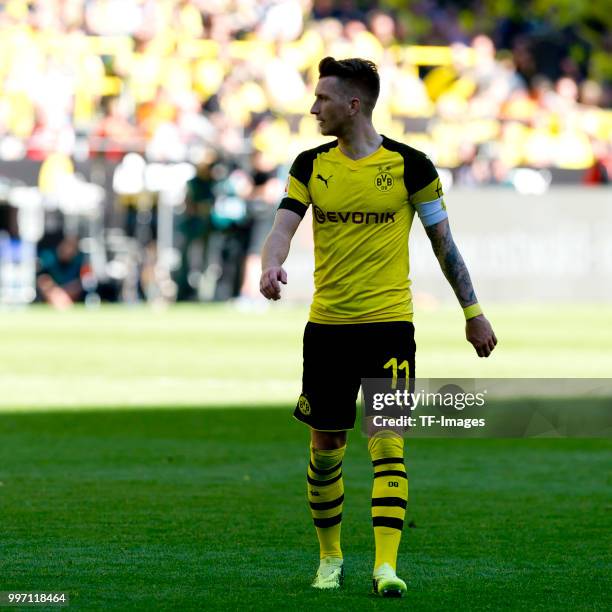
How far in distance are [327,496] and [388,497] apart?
0.37 metres

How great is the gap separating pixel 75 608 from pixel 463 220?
71.4ft

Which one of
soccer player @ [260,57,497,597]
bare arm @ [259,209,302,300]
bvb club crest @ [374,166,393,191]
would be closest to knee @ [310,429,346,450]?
soccer player @ [260,57,497,597]

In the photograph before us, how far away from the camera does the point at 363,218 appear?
5793 millimetres

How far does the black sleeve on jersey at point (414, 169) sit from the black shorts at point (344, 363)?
50cm

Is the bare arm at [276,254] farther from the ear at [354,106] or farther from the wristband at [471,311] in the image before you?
the wristband at [471,311]

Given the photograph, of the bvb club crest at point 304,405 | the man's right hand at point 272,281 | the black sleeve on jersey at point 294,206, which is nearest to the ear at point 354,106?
the black sleeve on jersey at point 294,206

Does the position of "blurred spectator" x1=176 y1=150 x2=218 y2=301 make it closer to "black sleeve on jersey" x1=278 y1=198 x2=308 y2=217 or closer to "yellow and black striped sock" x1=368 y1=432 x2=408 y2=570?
"black sleeve on jersey" x1=278 y1=198 x2=308 y2=217

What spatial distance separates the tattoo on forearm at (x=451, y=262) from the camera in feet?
19.4

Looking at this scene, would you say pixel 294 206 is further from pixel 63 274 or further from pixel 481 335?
pixel 63 274

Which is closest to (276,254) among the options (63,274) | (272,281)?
(272,281)

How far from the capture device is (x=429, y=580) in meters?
5.94

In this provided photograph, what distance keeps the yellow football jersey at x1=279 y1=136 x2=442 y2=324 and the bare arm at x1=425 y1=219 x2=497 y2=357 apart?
0.44 ft

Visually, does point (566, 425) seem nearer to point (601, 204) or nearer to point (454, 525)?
point (454, 525)

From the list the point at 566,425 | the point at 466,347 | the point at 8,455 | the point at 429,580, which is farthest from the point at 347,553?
the point at 466,347
